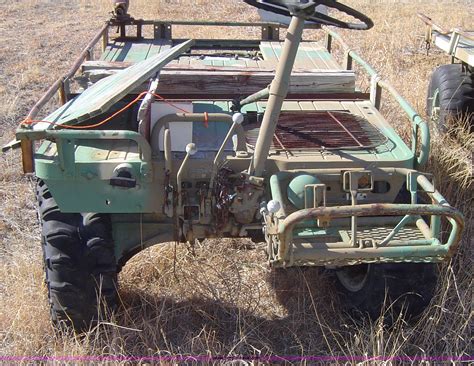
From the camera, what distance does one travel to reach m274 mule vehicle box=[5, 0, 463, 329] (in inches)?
112

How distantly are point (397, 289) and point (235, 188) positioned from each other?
0.99 metres

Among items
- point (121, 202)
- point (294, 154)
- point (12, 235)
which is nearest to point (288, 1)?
point (294, 154)

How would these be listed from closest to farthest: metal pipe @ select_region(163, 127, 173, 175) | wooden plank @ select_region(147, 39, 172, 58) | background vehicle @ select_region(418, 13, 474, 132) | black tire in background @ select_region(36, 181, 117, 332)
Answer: metal pipe @ select_region(163, 127, 173, 175), black tire in background @ select_region(36, 181, 117, 332), wooden plank @ select_region(147, 39, 172, 58), background vehicle @ select_region(418, 13, 474, 132)

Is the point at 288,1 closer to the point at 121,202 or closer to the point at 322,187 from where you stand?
the point at 322,187

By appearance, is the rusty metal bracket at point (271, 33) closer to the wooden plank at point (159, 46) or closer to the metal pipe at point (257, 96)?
the wooden plank at point (159, 46)

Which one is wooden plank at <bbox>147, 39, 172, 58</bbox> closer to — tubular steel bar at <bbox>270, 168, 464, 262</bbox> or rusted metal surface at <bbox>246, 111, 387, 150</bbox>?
rusted metal surface at <bbox>246, 111, 387, 150</bbox>

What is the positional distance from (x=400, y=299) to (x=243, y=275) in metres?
1.12

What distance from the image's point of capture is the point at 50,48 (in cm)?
1077

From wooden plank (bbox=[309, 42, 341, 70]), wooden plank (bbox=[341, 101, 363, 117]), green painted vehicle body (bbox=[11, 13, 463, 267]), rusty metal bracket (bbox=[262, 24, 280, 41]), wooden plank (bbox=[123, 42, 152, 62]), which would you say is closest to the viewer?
green painted vehicle body (bbox=[11, 13, 463, 267])

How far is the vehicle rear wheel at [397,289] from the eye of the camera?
336cm

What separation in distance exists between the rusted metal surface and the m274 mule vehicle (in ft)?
0.04

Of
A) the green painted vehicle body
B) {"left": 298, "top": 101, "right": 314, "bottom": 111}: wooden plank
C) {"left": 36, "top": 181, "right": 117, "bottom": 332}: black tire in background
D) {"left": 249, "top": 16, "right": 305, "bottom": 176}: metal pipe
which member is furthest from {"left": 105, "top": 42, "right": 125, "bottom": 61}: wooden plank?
{"left": 249, "top": 16, "right": 305, "bottom": 176}: metal pipe

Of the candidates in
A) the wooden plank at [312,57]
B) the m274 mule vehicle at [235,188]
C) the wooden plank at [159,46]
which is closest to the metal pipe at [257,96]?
the m274 mule vehicle at [235,188]

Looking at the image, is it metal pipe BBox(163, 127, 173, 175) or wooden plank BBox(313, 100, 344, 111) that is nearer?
metal pipe BBox(163, 127, 173, 175)
